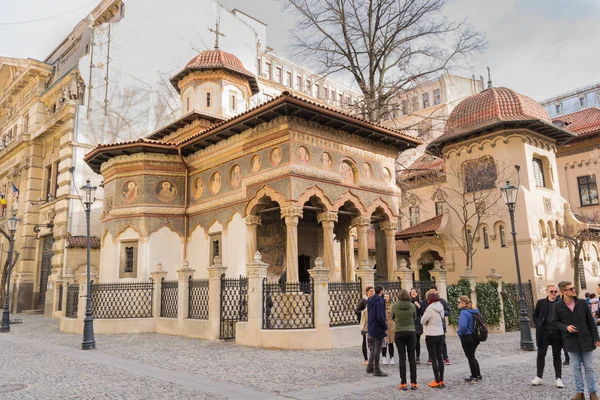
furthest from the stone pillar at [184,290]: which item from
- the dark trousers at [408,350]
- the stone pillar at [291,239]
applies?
the dark trousers at [408,350]

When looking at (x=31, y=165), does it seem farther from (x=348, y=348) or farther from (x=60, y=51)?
(x=348, y=348)

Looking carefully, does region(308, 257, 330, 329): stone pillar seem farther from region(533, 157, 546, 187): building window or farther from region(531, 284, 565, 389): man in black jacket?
region(533, 157, 546, 187): building window

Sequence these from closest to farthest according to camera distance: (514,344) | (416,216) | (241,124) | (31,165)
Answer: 1. (514,344)
2. (241,124)
3. (31,165)
4. (416,216)

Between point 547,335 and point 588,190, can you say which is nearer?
point 547,335

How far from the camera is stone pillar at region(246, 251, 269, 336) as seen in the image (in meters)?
11.9

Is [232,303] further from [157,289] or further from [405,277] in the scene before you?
[405,277]

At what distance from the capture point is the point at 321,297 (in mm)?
11805

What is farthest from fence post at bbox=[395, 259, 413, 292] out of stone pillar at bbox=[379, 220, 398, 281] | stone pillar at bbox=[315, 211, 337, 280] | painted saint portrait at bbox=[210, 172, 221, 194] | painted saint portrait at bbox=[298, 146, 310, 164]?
painted saint portrait at bbox=[210, 172, 221, 194]

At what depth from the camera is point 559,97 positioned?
59.2 meters

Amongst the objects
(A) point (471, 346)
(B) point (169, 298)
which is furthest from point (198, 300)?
(A) point (471, 346)

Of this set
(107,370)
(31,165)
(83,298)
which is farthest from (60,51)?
(107,370)

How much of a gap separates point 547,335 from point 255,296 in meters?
6.75

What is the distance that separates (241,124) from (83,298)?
25.6ft

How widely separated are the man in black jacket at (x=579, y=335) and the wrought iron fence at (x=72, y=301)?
15.6m
